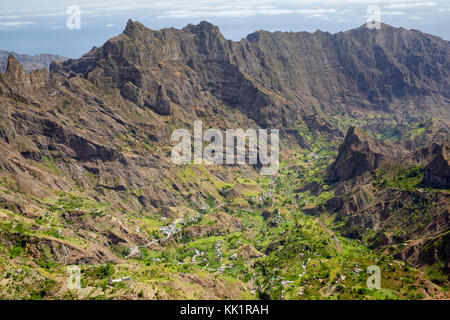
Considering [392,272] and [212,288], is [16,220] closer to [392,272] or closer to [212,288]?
[212,288]

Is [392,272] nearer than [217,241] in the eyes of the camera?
Yes

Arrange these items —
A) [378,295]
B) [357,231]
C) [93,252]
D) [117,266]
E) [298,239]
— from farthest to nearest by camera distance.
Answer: [357,231]
[298,239]
[93,252]
[117,266]
[378,295]

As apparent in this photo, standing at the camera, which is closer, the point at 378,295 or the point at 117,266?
the point at 378,295

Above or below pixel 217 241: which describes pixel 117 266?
above

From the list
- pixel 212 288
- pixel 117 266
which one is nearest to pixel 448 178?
pixel 212 288
